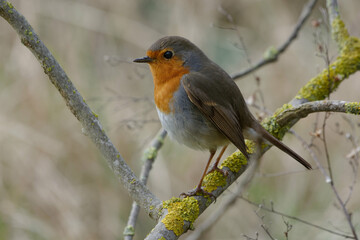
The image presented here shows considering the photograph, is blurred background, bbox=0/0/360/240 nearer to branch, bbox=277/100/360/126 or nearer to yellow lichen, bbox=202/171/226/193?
branch, bbox=277/100/360/126

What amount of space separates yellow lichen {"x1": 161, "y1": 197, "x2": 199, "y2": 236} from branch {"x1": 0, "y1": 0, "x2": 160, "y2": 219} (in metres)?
0.09

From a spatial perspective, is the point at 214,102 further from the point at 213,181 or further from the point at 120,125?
the point at 120,125

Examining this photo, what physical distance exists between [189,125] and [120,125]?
1868mm

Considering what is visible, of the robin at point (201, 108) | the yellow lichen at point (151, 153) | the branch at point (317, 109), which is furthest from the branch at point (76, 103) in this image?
the branch at point (317, 109)

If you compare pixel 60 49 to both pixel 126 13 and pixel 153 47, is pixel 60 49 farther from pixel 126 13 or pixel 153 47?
pixel 153 47

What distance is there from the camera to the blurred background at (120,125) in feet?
16.2

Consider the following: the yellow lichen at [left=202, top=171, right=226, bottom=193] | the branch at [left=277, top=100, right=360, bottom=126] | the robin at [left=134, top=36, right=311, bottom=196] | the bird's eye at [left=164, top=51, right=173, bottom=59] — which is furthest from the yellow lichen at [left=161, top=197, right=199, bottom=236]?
the bird's eye at [left=164, top=51, right=173, bottom=59]

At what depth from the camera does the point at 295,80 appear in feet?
19.2

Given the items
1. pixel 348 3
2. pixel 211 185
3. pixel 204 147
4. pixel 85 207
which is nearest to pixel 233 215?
pixel 85 207

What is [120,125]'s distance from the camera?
461 cm

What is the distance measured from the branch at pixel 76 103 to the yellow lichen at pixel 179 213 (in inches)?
3.7

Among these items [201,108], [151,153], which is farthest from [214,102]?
[151,153]

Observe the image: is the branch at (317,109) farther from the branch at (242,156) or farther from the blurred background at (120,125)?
the blurred background at (120,125)

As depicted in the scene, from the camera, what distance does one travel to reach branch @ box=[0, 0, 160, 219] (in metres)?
2.11
